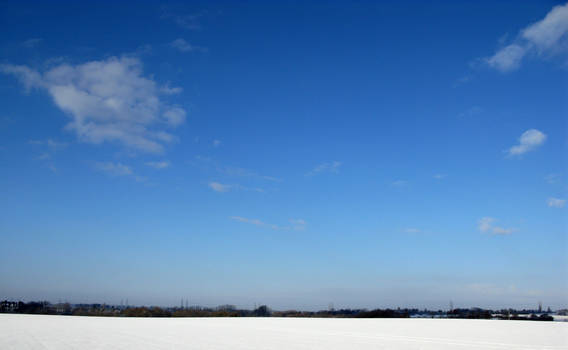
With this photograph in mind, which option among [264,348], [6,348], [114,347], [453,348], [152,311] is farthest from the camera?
[152,311]

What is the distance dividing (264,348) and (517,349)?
10095 millimetres

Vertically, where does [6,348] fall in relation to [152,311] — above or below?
above

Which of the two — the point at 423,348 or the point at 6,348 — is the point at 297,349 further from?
the point at 6,348

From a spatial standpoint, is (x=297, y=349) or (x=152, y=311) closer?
(x=297, y=349)

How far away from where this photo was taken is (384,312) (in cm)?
8181

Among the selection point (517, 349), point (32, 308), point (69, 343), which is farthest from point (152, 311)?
point (517, 349)

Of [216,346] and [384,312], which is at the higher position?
[216,346]

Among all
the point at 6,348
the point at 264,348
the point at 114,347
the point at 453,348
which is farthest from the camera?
the point at 453,348

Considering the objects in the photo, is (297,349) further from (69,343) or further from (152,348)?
(69,343)

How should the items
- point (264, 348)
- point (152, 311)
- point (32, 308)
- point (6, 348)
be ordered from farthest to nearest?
point (32, 308), point (152, 311), point (264, 348), point (6, 348)

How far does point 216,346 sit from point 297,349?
3.17 meters

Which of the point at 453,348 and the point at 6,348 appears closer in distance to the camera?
the point at 6,348

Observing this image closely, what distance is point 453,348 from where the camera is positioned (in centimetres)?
1680

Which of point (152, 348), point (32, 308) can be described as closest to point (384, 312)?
point (152, 348)
